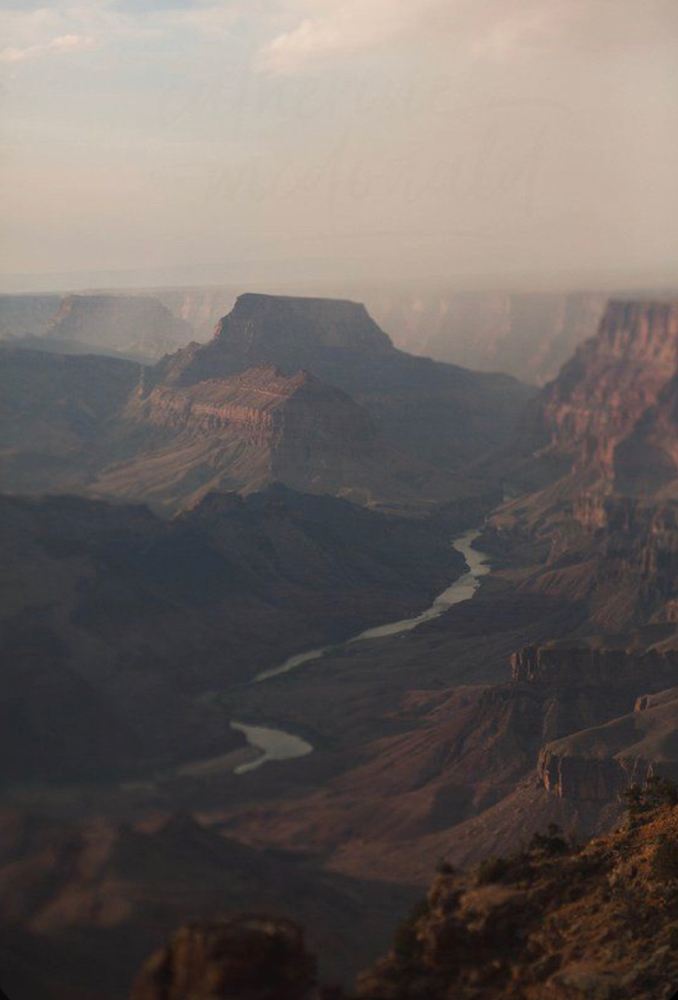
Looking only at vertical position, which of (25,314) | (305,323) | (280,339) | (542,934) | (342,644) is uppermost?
(305,323)

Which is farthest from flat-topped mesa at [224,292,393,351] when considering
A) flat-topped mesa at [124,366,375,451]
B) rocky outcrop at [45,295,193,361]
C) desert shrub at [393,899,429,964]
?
desert shrub at [393,899,429,964]

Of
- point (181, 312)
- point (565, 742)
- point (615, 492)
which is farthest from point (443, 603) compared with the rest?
point (615, 492)

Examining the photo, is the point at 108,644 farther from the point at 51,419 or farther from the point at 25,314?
the point at 25,314

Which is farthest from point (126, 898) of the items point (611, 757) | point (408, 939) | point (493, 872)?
point (611, 757)

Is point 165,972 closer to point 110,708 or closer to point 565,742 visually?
point 110,708

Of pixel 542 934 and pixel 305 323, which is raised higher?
pixel 305 323

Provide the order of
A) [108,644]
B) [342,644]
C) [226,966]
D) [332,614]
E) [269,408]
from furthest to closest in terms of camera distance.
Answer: [269,408] < [332,614] < [342,644] < [108,644] < [226,966]

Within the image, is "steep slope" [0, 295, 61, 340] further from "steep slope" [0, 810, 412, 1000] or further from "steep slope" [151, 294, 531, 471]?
"steep slope" [0, 810, 412, 1000]
